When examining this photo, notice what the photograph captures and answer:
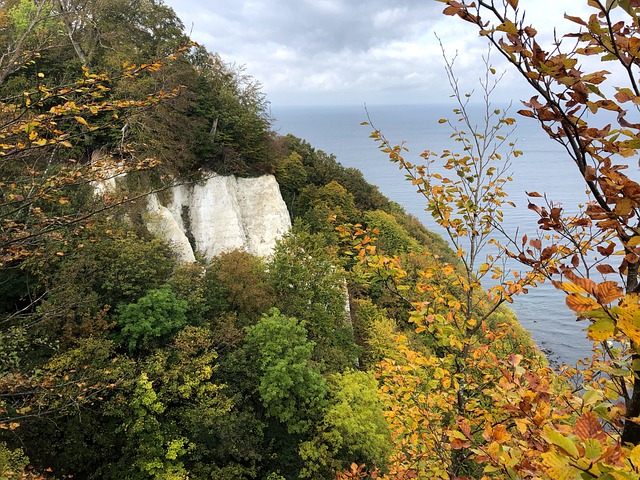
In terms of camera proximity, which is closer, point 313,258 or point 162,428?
point 162,428

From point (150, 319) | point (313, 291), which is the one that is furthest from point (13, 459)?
point (313, 291)

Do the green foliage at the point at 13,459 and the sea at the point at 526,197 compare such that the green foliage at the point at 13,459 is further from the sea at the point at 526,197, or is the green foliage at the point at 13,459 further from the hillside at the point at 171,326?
the sea at the point at 526,197

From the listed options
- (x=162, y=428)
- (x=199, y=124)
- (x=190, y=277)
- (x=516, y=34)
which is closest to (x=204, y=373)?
(x=162, y=428)

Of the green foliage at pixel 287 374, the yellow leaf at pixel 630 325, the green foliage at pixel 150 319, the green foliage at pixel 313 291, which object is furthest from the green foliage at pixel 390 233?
the yellow leaf at pixel 630 325

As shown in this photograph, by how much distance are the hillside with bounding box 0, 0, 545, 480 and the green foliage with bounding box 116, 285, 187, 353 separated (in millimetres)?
63

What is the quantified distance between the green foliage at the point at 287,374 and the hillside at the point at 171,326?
8 centimetres

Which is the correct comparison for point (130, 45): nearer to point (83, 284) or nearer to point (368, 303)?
point (83, 284)

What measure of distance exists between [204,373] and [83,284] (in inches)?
232

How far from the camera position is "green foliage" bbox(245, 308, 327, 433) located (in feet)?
47.8

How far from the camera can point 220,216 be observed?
23.5 meters

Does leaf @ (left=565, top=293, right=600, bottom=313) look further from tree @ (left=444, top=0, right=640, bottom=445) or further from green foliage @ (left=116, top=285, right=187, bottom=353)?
green foliage @ (left=116, top=285, right=187, bottom=353)

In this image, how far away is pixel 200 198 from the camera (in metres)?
23.3

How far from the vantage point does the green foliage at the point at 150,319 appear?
14148mm

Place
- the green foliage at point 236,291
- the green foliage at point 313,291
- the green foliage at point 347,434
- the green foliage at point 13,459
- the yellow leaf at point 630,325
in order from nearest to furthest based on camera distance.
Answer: the yellow leaf at point 630,325, the green foliage at point 13,459, the green foliage at point 347,434, the green foliage at point 236,291, the green foliage at point 313,291
